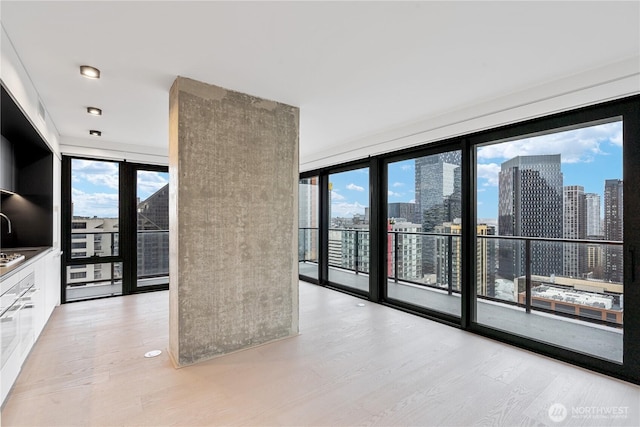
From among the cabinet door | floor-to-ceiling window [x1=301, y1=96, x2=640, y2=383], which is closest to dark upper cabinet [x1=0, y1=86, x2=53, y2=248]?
the cabinet door

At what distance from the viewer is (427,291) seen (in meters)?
4.93

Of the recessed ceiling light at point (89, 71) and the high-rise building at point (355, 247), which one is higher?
the recessed ceiling light at point (89, 71)

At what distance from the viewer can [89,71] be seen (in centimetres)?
258

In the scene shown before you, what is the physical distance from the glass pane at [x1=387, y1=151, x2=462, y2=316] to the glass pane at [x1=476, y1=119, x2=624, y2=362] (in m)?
0.42

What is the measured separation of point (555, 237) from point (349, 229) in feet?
10.3

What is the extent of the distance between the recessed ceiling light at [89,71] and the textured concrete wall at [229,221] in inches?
23.0

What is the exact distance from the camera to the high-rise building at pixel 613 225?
2.83 meters

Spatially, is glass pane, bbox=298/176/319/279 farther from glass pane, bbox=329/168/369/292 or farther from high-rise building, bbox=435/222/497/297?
high-rise building, bbox=435/222/497/297

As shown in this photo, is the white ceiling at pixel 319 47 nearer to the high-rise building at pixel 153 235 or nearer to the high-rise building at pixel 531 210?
the high-rise building at pixel 531 210

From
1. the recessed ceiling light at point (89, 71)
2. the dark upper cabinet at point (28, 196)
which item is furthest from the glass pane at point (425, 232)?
the dark upper cabinet at point (28, 196)

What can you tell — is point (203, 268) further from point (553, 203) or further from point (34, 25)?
point (553, 203)

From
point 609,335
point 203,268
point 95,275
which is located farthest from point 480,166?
point 95,275

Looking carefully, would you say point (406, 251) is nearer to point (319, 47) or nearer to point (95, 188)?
point (319, 47)

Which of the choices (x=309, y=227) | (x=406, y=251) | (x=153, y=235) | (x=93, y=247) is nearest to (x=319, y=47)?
(x=406, y=251)
